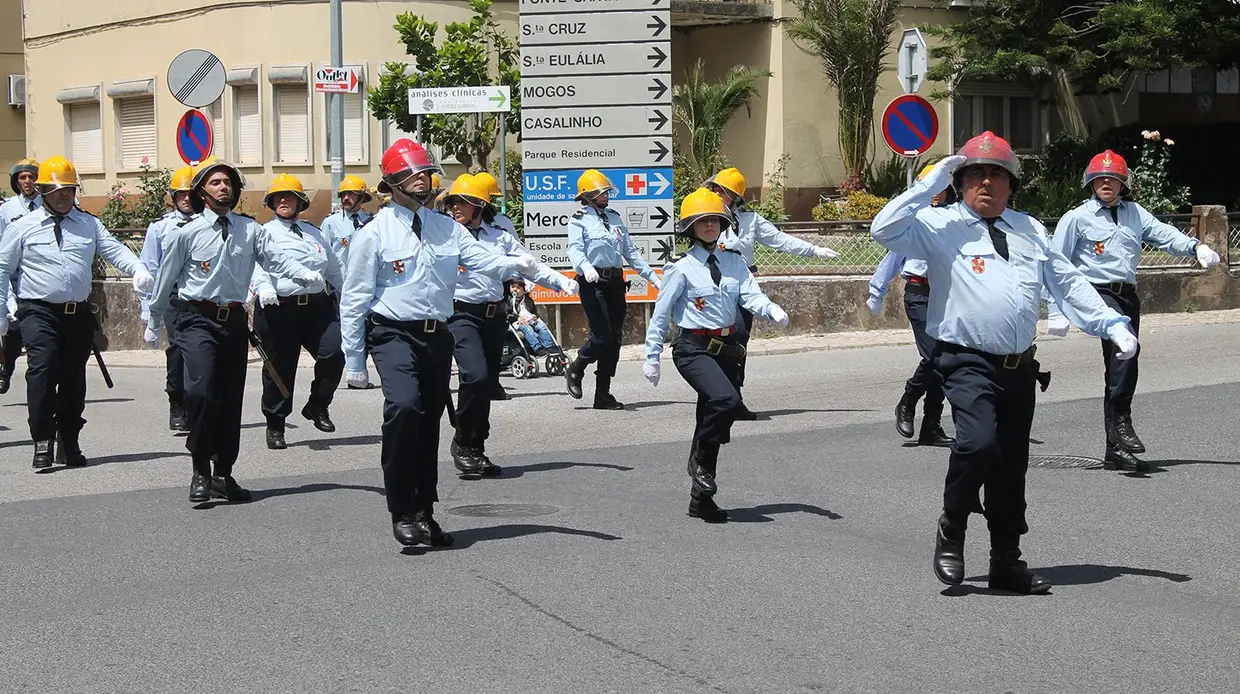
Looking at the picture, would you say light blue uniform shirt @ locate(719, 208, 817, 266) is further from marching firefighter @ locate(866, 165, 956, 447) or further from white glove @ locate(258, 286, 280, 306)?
white glove @ locate(258, 286, 280, 306)

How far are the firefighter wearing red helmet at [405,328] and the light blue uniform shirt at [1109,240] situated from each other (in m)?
4.24

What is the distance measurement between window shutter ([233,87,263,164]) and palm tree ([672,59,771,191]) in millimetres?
7562

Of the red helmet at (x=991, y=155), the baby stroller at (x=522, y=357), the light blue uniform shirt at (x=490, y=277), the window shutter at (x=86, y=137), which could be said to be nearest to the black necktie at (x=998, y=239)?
the red helmet at (x=991, y=155)

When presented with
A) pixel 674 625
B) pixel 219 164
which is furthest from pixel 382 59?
pixel 674 625

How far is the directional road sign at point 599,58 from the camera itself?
18219mm

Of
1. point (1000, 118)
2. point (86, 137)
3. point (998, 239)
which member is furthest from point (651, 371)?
point (86, 137)

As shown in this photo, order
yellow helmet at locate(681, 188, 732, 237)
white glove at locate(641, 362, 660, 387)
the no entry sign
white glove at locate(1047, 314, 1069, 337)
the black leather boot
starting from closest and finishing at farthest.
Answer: the black leather boot, white glove at locate(1047, 314, 1069, 337), yellow helmet at locate(681, 188, 732, 237), white glove at locate(641, 362, 660, 387), the no entry sign

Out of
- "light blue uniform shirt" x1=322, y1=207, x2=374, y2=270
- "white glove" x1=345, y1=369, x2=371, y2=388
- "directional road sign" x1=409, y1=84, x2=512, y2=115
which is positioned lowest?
"white glove" x1=345, y1=369, x2=371, y2=388

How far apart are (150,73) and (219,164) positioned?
22824 mm

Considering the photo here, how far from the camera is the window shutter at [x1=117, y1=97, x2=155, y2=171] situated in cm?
3169

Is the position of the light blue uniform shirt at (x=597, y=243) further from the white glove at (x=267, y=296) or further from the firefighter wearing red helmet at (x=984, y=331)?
the firefighter wearing red helmet at (x=984, y=331)

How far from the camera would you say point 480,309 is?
11.0 metres

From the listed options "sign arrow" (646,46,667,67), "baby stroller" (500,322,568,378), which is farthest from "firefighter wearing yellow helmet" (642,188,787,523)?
"sign arrow" (646,46,667,67)

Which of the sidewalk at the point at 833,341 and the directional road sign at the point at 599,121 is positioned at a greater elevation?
the directional road sign at the point at 599,121
